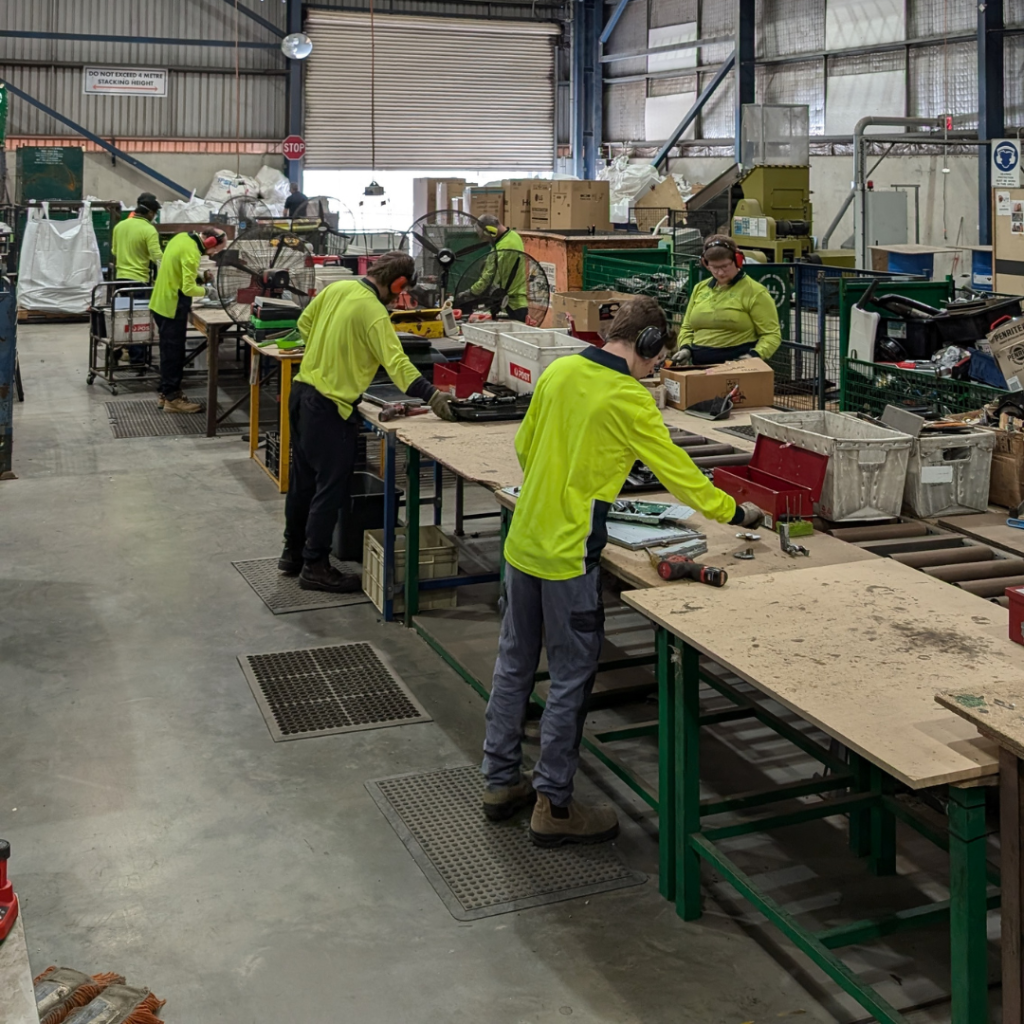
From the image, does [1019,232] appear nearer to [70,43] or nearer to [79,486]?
[79,486]

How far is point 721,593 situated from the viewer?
3150 millimetres

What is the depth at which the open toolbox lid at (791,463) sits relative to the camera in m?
3.71

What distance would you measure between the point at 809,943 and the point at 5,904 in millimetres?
1655

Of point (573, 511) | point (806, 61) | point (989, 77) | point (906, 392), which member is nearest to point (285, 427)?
point (906, 392)

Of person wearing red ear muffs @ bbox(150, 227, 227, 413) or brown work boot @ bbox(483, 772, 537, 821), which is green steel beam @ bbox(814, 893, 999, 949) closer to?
brown work boot @ bbox(483, 772, 537, 821)

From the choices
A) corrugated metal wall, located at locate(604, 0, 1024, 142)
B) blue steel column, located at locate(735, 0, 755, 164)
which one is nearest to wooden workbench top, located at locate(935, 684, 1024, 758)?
corrugated metal wall, located at locate(604, 0, 1024, 142)

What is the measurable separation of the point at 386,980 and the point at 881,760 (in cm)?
133

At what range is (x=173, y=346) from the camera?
955 cm

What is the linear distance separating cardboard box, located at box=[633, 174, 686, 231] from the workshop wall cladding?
6126mm

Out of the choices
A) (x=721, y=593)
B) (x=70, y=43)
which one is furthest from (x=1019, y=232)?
(x=70, y=43)

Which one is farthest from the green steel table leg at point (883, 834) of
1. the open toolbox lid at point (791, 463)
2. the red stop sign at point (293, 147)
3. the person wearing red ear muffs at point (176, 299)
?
the red stop sign at point (293, 147)

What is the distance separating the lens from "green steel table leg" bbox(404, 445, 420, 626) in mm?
5012

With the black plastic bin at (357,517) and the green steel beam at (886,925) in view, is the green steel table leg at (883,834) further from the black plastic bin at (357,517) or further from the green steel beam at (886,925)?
the black plastic bin at (357,517)

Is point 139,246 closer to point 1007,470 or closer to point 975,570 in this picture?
point 1007,470
